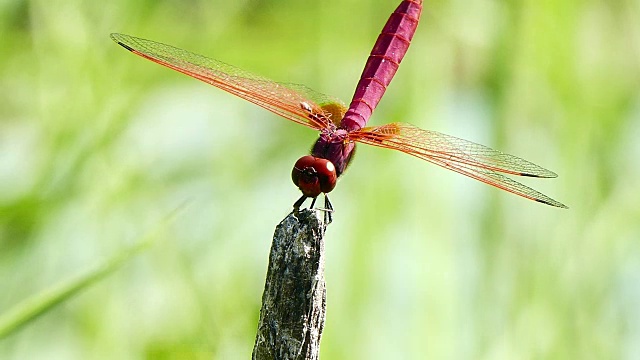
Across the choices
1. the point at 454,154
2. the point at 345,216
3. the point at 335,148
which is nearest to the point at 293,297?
the point at 335,148

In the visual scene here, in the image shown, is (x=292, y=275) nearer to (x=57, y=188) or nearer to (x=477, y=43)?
(x=57, y=188)

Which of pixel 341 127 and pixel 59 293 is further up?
pixel 341 127

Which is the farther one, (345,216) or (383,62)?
(345,216)

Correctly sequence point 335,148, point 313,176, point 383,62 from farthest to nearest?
1. point 383,62
2. point 335,148
3. point 313,176

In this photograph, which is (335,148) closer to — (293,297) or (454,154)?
(454,154)

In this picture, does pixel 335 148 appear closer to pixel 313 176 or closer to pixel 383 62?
pixel 313 176

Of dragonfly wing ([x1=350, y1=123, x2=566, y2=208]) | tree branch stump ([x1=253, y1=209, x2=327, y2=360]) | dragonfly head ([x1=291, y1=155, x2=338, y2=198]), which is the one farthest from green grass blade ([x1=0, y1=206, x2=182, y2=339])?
dragonfly wing ([x1=350, y1=123, x2=566, y2=208])

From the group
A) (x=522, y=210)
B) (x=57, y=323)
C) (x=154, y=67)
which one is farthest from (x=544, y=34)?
(x=57, y=323)

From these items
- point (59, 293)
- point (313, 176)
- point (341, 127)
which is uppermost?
point (341, 127)

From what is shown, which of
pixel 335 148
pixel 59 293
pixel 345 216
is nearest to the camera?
pixel 59 293
